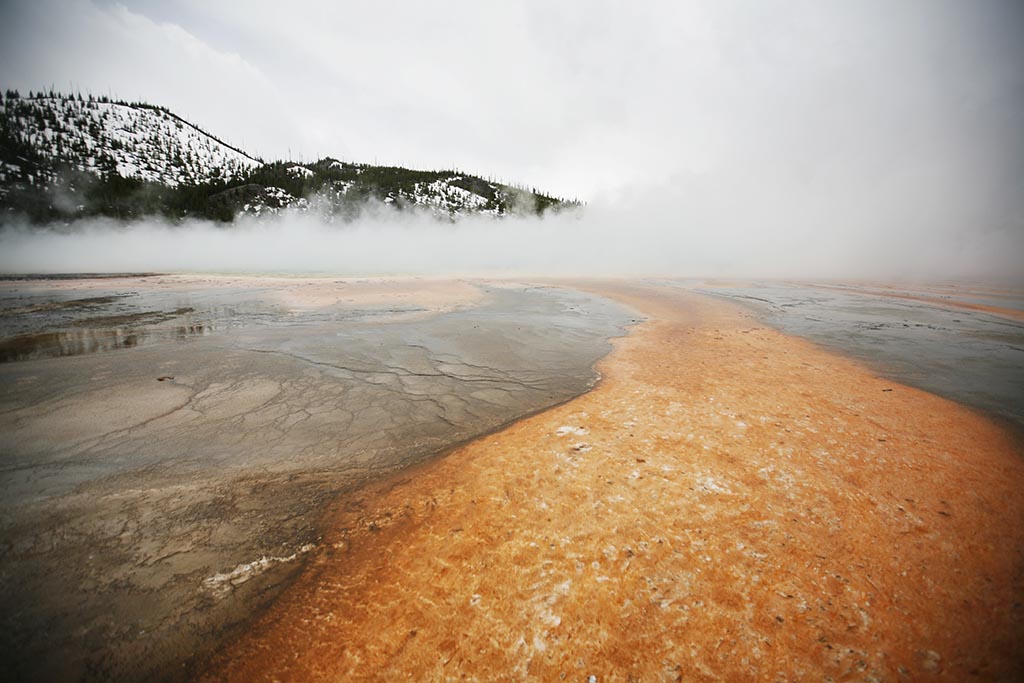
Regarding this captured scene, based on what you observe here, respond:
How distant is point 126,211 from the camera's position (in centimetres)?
6438

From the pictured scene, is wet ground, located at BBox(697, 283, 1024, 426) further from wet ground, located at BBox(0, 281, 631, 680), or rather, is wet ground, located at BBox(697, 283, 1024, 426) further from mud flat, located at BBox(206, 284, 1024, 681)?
wet ground, located at BBox(0, 281, 631, 680)

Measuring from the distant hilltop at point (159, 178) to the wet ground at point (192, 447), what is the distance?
83.1 meters

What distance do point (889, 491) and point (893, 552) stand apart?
0.71m

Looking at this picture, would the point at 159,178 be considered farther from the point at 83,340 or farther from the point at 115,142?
the point at 83,340

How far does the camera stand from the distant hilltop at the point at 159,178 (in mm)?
62719

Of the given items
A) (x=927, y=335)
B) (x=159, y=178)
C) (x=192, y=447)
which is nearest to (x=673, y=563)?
(x=192, y=447)

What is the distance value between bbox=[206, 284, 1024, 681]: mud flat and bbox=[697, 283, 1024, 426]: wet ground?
5.47 ft

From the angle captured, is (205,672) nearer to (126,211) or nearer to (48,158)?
(126,211)

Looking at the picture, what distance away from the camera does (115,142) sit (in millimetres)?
79375

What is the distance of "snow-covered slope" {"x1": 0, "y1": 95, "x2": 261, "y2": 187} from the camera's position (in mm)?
69938

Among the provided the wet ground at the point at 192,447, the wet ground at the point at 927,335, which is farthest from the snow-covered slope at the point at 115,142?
the wet ground at the point at 927,335

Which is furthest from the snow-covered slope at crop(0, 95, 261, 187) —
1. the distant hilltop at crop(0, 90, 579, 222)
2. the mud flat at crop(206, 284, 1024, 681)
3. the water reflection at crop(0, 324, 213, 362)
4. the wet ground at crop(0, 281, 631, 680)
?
the mud flat at crop(206, 284, 1024, 681)

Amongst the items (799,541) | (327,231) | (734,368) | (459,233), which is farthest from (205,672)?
(327,231)

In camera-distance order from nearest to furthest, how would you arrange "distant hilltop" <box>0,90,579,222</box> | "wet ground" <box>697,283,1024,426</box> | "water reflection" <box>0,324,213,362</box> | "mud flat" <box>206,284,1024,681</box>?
"mud flat" <box>206,284,1024,681</box>
"wet ground" <box>697,283,1024,426</box>
"water reflection" <box>0,324,213,362</box>
"distant hilltop" <box>0,90,579,222</box>
